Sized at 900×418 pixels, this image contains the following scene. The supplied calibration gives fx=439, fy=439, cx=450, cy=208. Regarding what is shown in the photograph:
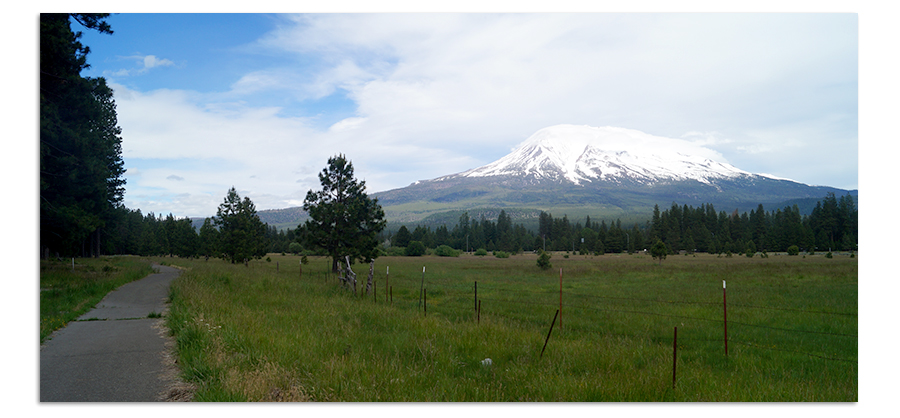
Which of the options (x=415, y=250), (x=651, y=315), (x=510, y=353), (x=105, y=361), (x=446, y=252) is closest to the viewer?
(x=105, y=361)

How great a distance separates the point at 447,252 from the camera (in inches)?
3885

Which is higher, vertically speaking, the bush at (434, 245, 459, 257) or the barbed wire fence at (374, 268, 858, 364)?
the barbed wire fence at (374, 268, 858, 364)

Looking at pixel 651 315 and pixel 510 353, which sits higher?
pixel 510 353

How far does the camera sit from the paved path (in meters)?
5.59

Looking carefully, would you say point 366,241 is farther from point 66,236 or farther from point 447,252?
point 447,252

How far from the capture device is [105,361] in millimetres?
6863

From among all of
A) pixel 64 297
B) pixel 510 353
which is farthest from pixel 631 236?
pixel 64 297

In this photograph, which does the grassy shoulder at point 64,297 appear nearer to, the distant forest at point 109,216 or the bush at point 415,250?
the distant forest at point 109,216

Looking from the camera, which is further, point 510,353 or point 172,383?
point 510,353

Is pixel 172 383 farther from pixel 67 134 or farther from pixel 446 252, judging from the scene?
pixel 446 252

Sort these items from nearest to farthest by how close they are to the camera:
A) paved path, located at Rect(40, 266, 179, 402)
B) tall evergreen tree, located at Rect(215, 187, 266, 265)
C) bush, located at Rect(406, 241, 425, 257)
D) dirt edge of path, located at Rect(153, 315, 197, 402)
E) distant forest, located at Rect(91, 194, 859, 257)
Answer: dirt edge of path, located at Rect(153, 315, 197, 402) → paved path, located at Rect(40, 266, 179, 402) → tall evergreen tree, located at Rect(215, 187, 266, 265) → distant forest, located at Rect(91, 194, 859, 257) → bush, located at Rect(406, 241, 425, 257)

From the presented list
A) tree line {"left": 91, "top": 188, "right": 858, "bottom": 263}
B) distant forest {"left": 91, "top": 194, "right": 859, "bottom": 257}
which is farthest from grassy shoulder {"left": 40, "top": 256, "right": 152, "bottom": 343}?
distant forest {"left": 91, "top": 194, "right": 859, "bottom": 257}

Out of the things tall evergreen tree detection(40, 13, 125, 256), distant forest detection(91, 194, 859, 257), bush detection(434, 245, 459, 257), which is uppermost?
tall evergreen tree detection(40, 13, 125, 256)

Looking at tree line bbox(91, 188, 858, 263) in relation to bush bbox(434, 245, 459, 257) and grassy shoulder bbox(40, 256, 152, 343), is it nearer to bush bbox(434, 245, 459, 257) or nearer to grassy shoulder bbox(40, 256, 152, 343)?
bush bbox(434, 245, 459, 257)
